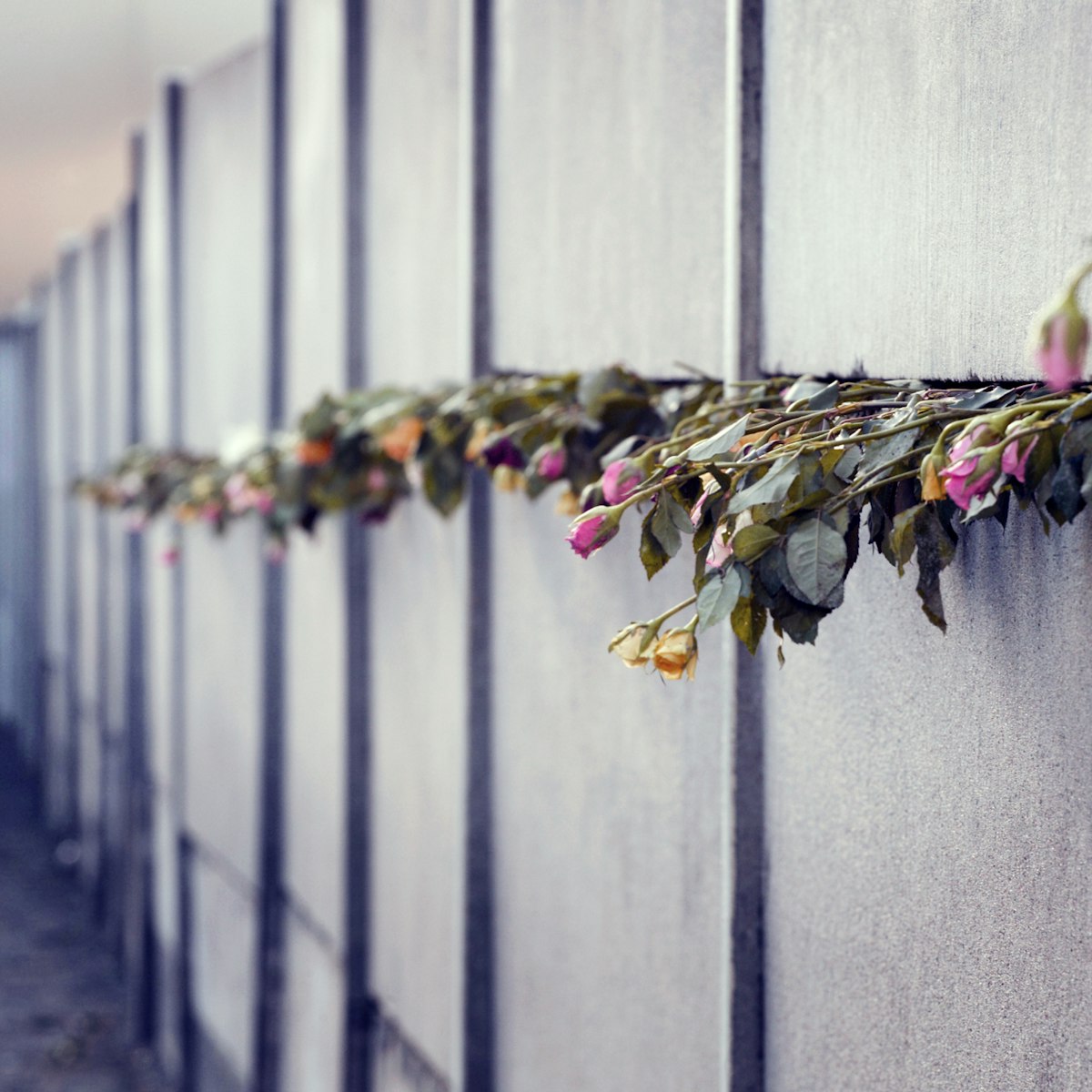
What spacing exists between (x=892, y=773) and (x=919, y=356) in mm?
375

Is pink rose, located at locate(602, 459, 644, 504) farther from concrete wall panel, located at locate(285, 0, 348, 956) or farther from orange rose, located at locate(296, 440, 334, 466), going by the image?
concrete wall panel, located at locate(285, 0, 348, 956)

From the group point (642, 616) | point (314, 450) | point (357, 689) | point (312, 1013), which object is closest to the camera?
point (642, 616)

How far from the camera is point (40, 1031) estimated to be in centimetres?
537

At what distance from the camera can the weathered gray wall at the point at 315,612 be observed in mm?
2986

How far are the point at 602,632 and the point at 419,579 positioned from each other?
0.76 metres

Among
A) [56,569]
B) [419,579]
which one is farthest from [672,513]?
[56,569]

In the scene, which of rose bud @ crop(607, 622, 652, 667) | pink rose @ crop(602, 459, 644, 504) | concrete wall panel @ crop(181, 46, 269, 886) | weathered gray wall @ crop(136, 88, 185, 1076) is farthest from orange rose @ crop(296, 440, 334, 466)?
weathered gray wall @ crop(136, 88, 185, 1076)

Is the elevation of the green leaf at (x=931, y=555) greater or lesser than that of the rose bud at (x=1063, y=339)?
lesser

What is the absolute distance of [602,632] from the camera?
1913mm

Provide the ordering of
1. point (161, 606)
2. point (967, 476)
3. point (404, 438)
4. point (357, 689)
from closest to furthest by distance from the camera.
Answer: point (967, 476)
point (404, 438)
point (357, 689)
point (161, 606)

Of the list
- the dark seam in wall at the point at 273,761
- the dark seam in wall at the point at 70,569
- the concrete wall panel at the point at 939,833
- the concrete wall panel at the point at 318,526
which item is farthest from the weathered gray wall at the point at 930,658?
the dark seam in wall at the point at 70,569

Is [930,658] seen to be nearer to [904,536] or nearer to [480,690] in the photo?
[904,536]

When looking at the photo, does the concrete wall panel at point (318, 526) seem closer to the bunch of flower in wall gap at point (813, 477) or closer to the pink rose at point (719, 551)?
the bunch of flower in wall gap at point (813, 477)

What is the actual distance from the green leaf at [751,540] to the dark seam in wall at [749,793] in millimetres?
536
